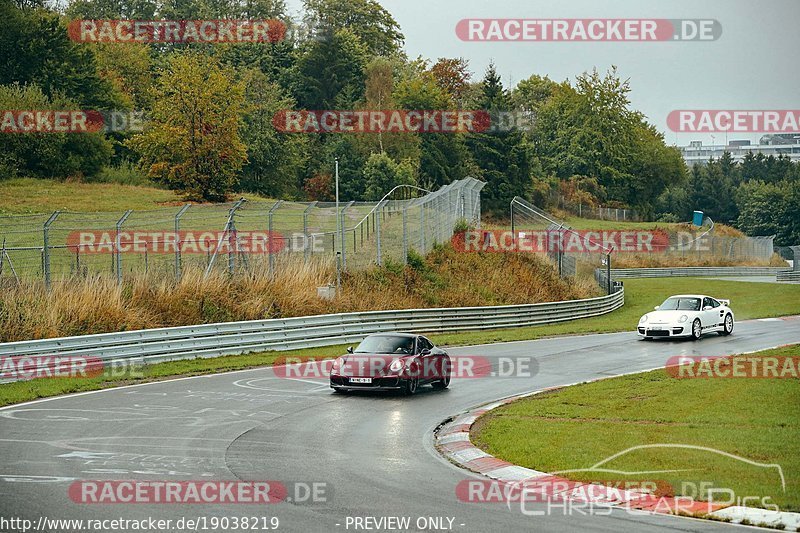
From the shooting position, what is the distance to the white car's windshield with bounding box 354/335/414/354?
2044 centimetres

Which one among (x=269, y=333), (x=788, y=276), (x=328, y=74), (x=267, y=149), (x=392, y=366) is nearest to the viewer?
(x=392, y=366)

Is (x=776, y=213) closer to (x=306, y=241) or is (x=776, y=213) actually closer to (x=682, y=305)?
(x=682, y=305)

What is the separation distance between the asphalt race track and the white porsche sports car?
694 centimetres

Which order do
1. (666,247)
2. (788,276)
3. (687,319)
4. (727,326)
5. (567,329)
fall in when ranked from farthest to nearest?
(666,247), (788,276), (567,329), (727,326), (687,319)

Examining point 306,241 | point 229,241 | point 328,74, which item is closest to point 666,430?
point 229,241

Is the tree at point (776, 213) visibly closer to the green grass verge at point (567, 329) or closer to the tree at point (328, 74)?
the tree at point (328, 74)

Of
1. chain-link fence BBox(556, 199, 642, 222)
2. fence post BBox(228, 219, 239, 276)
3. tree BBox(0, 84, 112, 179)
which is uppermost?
tree BBox(0, 84, 112, 179)

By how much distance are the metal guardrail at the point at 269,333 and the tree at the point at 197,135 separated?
1197 inches

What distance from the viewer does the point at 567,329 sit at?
120 ft

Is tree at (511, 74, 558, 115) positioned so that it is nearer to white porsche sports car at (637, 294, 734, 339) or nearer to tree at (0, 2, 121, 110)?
tree at (0, 2, 121, 110)

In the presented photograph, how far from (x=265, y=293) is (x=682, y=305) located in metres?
13.5

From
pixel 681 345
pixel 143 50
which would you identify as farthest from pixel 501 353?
pixel 143 50

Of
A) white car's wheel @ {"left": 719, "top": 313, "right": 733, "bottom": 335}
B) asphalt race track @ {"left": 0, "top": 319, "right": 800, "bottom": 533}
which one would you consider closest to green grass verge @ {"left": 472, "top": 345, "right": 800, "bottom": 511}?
asphalt race track @ {"left": 0, "top": 319, "right": 800, "bottom": 533}

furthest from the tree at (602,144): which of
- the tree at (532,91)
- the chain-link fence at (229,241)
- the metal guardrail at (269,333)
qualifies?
the metal guardrail at (269,333)
